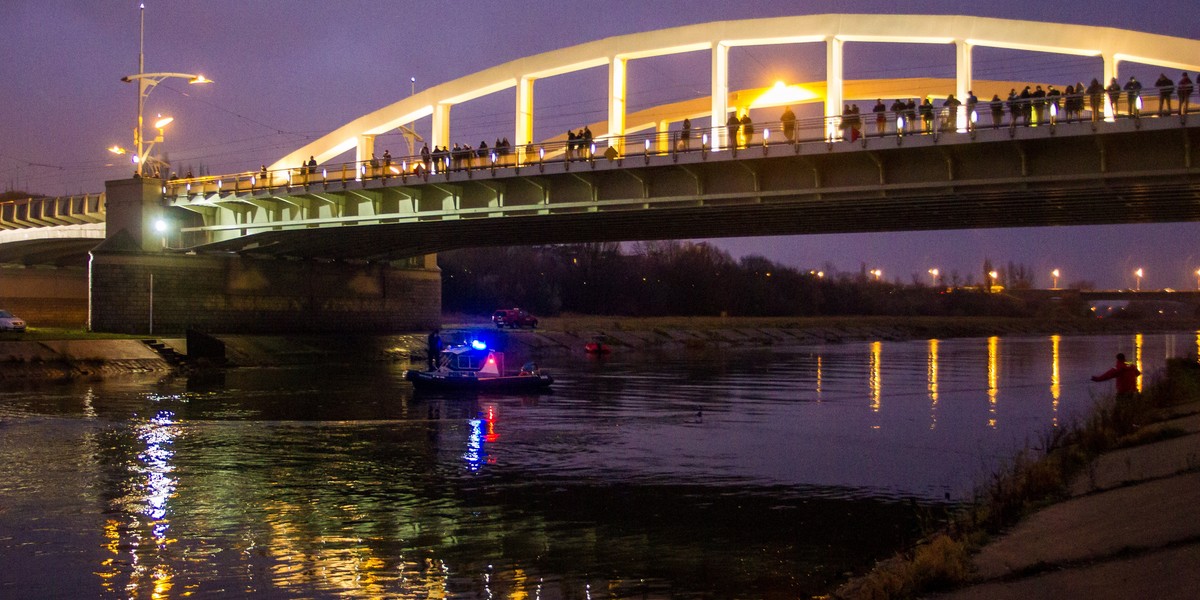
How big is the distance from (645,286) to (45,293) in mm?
70344

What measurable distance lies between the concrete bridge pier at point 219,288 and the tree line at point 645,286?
4014 cm

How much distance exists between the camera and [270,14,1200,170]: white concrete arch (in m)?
38.9

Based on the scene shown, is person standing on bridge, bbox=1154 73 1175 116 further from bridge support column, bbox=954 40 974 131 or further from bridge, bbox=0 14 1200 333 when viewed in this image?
bridge support column, bbox=954 40 974 131

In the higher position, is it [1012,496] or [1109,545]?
[1109,545]

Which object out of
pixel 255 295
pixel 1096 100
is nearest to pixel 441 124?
pixel 255 295

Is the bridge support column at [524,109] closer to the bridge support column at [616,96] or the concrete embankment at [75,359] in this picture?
the bridge support column at [616,96]

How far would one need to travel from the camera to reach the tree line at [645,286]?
118625mm

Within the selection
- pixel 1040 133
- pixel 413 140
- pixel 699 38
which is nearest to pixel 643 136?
pixel 699 38

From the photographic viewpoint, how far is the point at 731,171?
40.2m

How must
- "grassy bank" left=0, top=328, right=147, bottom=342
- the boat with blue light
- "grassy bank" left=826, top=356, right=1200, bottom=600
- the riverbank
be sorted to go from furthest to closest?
"grassy bank" left=0, top=328, right=147, bottom=342 → the riverbank → the boat with blue light → "grassy bank" left=826, top=356, right=1200, bottom=600

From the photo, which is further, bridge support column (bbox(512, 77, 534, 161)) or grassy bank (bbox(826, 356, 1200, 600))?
bridge support column (bbox(512, 77, 534, 161))

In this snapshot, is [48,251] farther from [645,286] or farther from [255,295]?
[645,286]

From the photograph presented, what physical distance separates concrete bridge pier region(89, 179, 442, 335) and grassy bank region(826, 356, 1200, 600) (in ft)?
147

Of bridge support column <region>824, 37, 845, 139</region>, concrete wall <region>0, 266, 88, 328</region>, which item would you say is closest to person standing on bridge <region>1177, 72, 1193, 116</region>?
bridge support column <region>824, 37, 845, 139</region>
